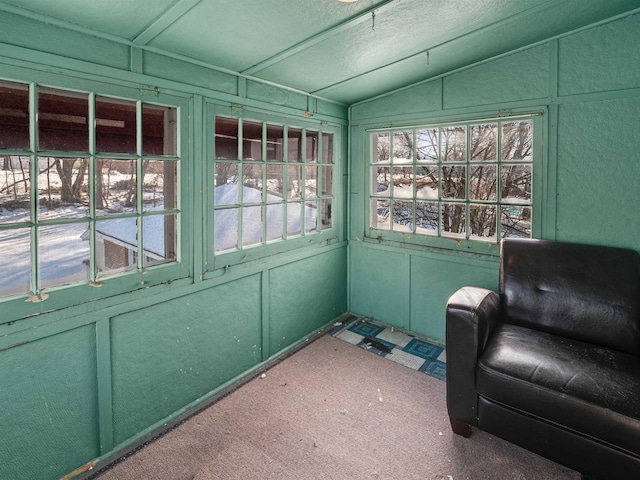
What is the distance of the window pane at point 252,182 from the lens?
8.44 ft

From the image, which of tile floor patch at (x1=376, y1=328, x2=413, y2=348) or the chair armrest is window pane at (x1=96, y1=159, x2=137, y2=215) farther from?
tile floor patch at (x1=376, y1=328, x2=413, y2=348)

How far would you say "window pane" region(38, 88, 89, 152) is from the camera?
1637 millimetres

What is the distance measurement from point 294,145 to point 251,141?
0.49 meters

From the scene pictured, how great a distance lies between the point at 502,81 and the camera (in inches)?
107

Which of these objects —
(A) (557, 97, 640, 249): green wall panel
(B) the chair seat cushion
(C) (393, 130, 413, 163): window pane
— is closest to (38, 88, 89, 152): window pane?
(B) the chair seat cushion

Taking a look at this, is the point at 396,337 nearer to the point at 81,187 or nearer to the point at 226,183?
the point at 226,183

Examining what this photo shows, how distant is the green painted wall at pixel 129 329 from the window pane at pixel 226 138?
11 cm

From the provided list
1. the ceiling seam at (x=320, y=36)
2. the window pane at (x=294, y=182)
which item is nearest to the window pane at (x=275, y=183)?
the window pane at (x=294, y=182)

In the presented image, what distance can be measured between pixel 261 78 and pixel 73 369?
2069 mm

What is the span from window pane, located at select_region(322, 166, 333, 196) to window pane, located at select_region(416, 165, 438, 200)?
0.80 meters

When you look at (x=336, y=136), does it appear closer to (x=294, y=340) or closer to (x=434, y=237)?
(x=434, y=237)

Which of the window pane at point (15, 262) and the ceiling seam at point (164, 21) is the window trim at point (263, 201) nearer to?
the ceiling seam at point (164, 21)

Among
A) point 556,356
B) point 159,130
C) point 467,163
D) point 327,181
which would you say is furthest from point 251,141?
point 556,356

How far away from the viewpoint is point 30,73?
61.5 inches
